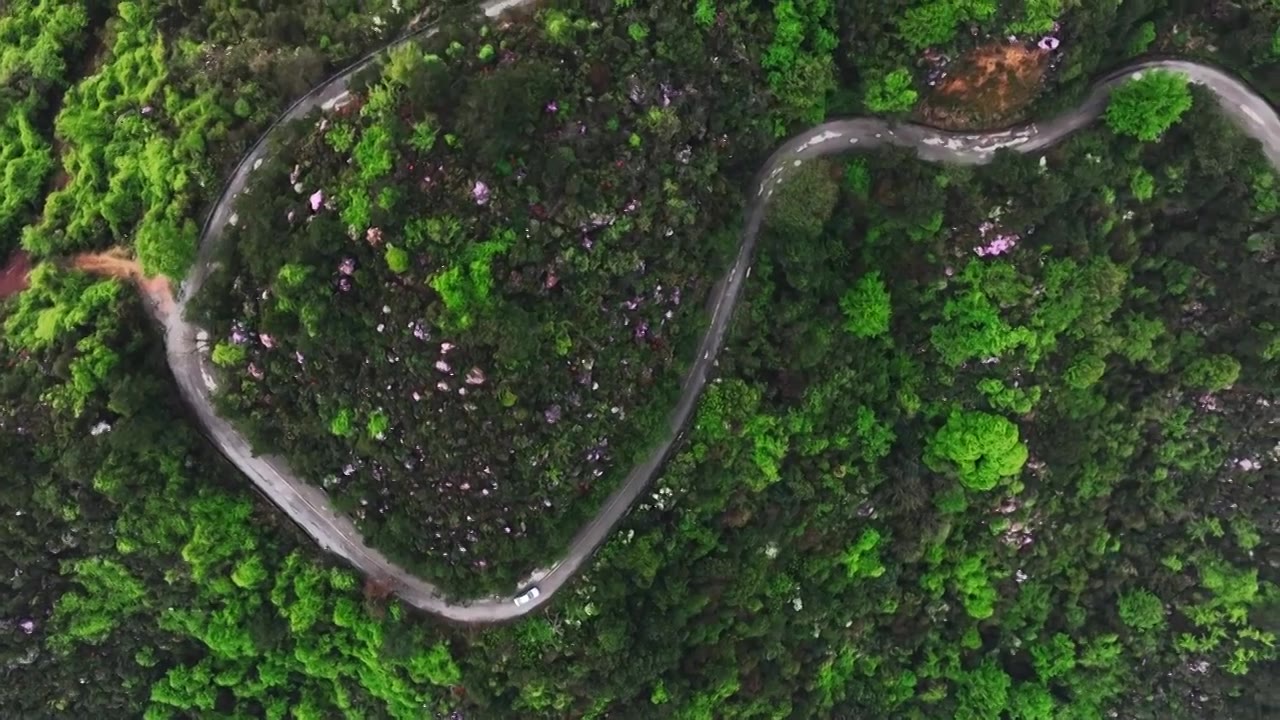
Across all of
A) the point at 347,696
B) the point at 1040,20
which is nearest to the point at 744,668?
the point at 347,696

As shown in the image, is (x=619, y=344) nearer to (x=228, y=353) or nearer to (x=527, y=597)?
(x=527, y=597)

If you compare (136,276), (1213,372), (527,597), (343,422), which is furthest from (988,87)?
(136,276)

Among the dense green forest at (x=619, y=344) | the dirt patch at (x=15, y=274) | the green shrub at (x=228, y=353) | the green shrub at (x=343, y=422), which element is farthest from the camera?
the dirt patch at (x=15, y=274)

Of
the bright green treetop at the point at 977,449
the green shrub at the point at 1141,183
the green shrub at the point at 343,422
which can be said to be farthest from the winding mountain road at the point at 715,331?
the bright green treetop at the point at 977,449

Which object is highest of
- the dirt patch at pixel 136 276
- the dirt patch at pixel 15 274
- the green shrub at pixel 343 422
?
the dirt patch at pixel 136 276

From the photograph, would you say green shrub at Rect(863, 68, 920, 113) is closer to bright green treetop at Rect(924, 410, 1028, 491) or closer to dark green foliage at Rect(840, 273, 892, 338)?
dark green foliage at Rect(840, 273, 892, 338)

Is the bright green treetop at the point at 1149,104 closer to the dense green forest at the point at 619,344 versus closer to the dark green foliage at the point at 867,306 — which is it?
the dense green forest at the point at 619,344
